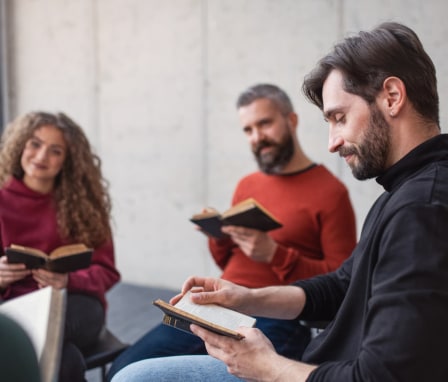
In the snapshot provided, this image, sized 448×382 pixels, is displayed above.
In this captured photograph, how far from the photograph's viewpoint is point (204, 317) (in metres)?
1.20

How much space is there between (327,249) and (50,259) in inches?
41.5

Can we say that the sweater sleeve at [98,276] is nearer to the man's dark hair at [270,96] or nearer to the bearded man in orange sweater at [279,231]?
the bearded man in orange sweater at [279,231]

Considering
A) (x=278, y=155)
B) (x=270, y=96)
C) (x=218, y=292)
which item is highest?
(x=270, y=96)

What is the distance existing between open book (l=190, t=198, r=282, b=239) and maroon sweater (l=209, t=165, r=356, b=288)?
0.12 metres

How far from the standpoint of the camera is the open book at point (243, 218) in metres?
1.79

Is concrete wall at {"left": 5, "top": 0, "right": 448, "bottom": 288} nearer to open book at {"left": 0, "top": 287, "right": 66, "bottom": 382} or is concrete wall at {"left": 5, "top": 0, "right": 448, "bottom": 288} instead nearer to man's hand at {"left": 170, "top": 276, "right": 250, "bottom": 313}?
man's hand at {"left": 170, "top": 276, "right": 250, "bottom": 313}

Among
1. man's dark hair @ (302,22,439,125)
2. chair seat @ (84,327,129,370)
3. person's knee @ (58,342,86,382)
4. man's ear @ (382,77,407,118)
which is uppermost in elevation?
man's dark hair @ (302,22,439,125)

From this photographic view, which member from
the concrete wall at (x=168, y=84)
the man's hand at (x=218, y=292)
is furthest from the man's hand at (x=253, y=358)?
the concrete wall at (x=168, y=84)

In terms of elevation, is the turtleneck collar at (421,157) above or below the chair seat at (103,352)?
above

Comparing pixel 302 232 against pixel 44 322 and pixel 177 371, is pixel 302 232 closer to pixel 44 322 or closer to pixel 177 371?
pixel 177 371

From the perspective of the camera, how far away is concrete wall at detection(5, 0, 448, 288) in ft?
12.5

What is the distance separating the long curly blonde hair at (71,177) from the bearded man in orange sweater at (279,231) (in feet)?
1.80

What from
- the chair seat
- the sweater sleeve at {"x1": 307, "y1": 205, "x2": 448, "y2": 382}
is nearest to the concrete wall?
the chair seat

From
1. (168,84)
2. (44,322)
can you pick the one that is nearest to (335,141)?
(44,322)
